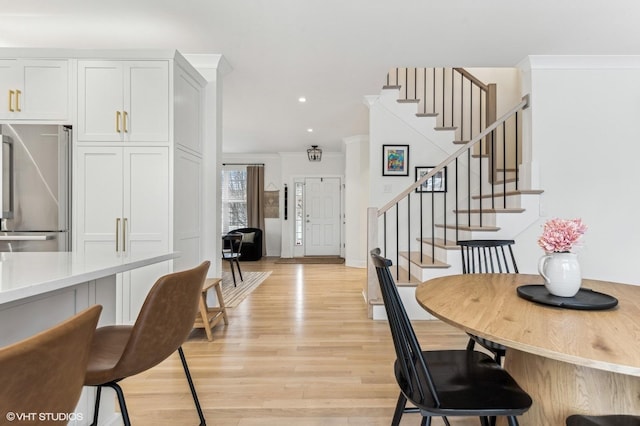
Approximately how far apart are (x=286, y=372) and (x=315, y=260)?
5043 mm

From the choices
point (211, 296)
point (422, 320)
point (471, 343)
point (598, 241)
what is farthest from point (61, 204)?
point (598, 241)

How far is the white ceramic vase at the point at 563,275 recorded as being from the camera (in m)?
1.23

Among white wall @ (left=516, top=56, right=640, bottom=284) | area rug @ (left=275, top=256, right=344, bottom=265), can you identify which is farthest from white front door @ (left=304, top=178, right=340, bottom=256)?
white wall @ (left=516, top=56, right=640, bottom=284)

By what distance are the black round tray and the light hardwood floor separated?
825 mm

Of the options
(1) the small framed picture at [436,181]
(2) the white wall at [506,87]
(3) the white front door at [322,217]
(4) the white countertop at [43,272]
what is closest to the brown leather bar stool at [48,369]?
(4) the white countertop at [43,272]

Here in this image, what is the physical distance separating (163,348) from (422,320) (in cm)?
264

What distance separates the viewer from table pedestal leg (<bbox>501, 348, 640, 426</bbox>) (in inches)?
42.5

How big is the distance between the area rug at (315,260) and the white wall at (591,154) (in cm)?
419

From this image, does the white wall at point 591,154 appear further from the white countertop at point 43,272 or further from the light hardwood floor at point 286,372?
the white countertop at point 43,272

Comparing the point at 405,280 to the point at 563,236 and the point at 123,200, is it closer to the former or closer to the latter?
the point at 563,236

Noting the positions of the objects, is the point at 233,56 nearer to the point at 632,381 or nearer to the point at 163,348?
the point at 163,348

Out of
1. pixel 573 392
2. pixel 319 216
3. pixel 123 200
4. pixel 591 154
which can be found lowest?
pixel 573 392

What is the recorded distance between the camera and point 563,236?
1.26 meters

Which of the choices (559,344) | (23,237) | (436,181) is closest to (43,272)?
(559,344)
